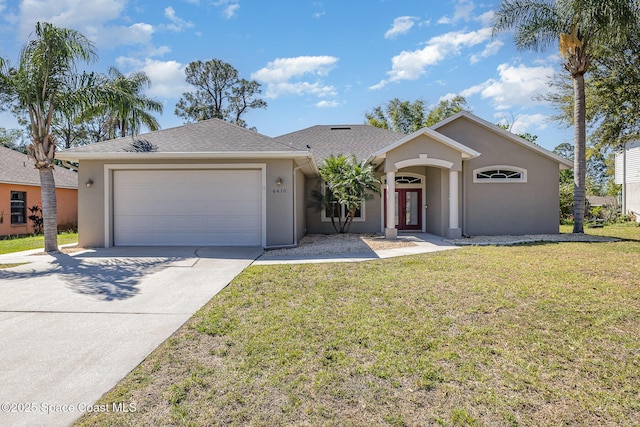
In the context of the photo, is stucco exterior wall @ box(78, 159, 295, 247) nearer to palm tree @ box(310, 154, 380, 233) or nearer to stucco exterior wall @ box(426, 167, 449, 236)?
palm tree @ box(310, 154, 380, 233)

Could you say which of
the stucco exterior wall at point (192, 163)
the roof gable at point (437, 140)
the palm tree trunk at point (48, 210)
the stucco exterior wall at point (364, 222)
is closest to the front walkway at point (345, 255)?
the stucco exterior wall at point (192, 163)

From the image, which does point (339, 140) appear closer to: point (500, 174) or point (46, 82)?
point (500, 174)

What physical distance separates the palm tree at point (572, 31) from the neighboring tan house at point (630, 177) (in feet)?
37.0

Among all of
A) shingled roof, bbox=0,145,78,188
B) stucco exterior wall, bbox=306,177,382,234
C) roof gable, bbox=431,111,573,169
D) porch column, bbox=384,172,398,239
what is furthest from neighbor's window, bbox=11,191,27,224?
roof gable, bbox=431,111,573,169

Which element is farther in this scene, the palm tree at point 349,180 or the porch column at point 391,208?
the palm tree at point 349,180

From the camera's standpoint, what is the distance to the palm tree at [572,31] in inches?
467

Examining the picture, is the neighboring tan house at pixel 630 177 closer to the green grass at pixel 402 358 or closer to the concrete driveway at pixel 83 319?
the green grass at pixel 402 358

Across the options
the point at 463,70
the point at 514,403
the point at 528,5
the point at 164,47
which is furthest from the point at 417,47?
the point at 514,403

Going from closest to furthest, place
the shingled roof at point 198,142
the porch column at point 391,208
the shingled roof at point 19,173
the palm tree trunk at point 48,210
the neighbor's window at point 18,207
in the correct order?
the palm tree trunk at point 48,210 < the shingled roof at point 198,142 < the porch column at point 391,208 < the shingled roof at point 19,173 < the neighbor's window at point 18,207

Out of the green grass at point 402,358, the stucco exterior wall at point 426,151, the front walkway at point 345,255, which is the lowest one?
the green grass at point 402,358

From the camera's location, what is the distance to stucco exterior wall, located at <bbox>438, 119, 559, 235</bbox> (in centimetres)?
1402

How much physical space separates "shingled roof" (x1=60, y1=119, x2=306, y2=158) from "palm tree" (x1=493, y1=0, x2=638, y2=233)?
34.9 ft

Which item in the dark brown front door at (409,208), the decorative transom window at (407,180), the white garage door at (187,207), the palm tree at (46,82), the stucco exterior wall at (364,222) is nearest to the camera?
the palm tree at (46,82)

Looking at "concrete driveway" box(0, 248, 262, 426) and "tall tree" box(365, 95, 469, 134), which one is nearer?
"concrete driveway" box(0, 248, 262, 426)
